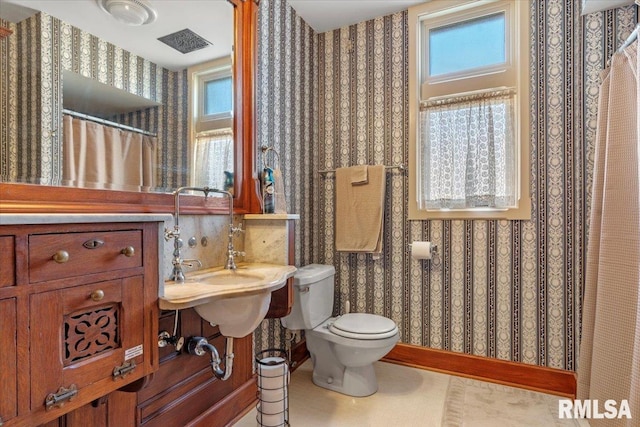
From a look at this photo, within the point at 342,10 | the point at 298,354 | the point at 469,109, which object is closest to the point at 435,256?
the point at 469,109

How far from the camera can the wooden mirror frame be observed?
100 centimetres

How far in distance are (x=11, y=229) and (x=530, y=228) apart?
7.94 feet

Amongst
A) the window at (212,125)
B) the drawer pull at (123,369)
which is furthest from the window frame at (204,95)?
the drawer pull at (123,369)

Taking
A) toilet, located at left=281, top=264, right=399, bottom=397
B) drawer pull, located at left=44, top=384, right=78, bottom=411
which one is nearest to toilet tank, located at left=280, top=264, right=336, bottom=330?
toilet, located at left=281, top=264, right=399, bottom=397

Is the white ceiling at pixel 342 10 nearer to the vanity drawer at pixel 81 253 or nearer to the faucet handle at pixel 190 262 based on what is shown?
the faucet handle at pixel 190 262

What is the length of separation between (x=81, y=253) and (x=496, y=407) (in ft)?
7.04

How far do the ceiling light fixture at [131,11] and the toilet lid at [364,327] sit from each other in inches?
71.6

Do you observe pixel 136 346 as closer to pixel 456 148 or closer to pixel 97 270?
pixel 97 270

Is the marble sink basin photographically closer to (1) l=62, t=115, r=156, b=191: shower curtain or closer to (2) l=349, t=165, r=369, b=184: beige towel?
(1) l=62, t=115, r=156, b=191: shower curtain

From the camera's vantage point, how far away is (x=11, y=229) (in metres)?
0.73

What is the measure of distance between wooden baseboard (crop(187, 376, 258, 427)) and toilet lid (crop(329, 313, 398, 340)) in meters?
0.57

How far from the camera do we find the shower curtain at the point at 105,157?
115 centimetres

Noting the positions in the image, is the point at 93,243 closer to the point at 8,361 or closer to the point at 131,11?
the point at 8,361

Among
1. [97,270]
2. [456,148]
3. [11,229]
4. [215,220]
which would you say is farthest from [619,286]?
[11,229]
